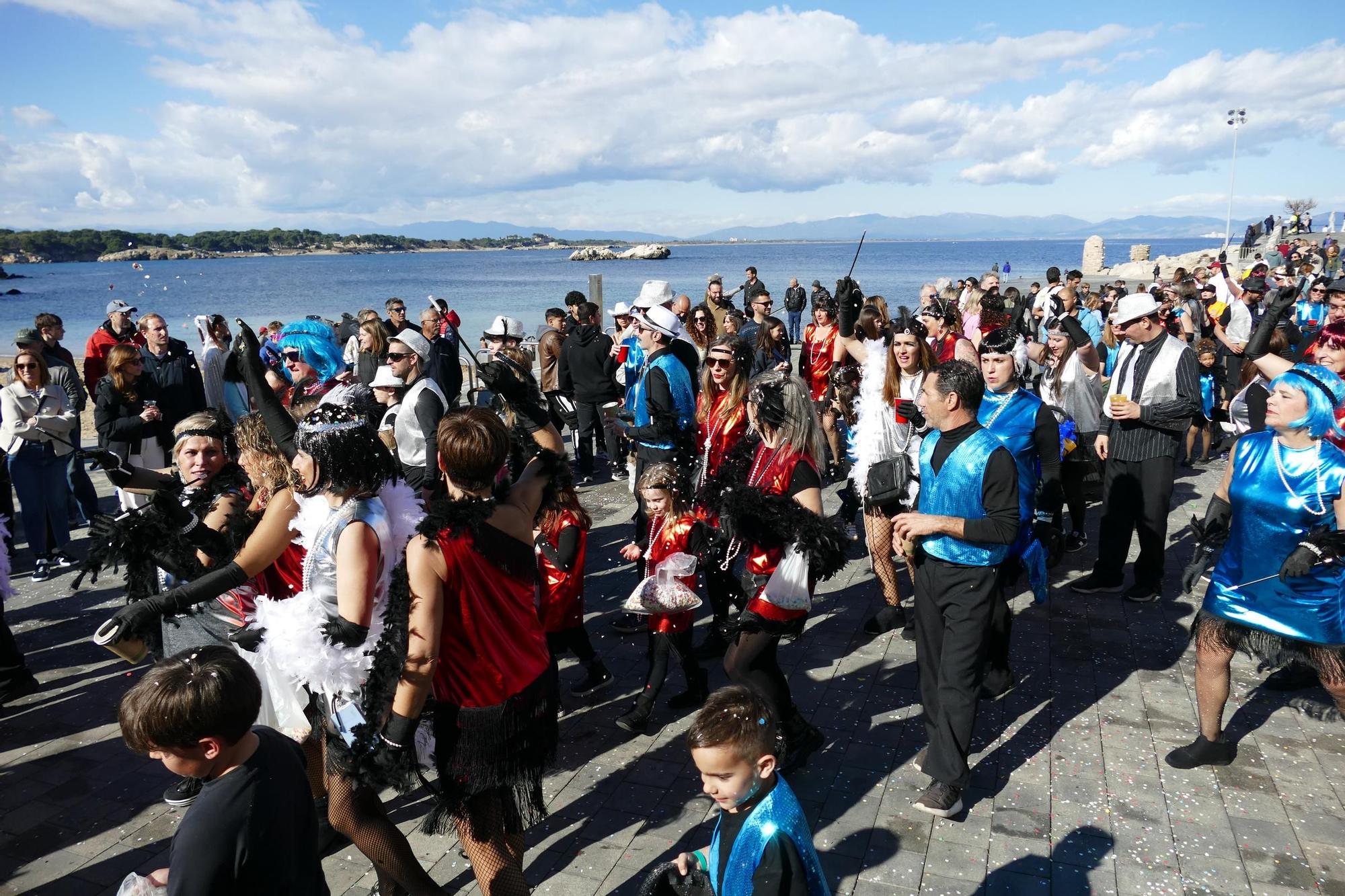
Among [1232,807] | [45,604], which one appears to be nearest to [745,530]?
[1232,807]

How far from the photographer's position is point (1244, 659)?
514 centimetres

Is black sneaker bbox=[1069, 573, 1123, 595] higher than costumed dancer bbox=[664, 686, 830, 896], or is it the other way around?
costumed dancer bbox=[664, 686, 830, 896]

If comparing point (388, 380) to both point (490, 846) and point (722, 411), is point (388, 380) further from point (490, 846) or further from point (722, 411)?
point (490, 846)

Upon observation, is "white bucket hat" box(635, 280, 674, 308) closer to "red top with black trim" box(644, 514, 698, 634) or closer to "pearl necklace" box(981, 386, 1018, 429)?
"pearl necklace" box(981, 386, 1018, 429)

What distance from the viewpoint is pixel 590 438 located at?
32.4 feet

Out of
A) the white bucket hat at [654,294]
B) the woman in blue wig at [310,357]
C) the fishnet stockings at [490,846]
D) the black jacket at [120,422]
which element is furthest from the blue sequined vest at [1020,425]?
the black jacket at [120,422]

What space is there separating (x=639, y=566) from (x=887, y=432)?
1951mm

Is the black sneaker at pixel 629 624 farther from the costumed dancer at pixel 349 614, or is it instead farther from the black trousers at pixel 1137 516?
the black trousers at pixel 1137 516

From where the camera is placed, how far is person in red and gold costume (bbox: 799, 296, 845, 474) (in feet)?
24.1

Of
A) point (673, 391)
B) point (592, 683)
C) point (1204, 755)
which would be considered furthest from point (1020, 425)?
point (592, 683)

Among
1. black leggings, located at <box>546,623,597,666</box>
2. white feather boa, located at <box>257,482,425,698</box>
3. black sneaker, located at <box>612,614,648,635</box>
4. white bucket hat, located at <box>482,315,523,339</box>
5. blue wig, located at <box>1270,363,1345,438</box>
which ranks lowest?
black sneaker, located at <box>612,614,648,635</box>

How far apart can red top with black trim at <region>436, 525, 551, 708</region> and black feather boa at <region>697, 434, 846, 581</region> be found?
1.10 meters

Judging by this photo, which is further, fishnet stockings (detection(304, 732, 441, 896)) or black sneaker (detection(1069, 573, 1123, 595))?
black sneaker (detection(1069, 573, 1123, 595))

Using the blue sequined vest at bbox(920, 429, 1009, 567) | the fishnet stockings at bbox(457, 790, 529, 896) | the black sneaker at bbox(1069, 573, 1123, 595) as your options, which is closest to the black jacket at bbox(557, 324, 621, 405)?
the black sneaker at bbox(1069, 573, 1123, 595)
